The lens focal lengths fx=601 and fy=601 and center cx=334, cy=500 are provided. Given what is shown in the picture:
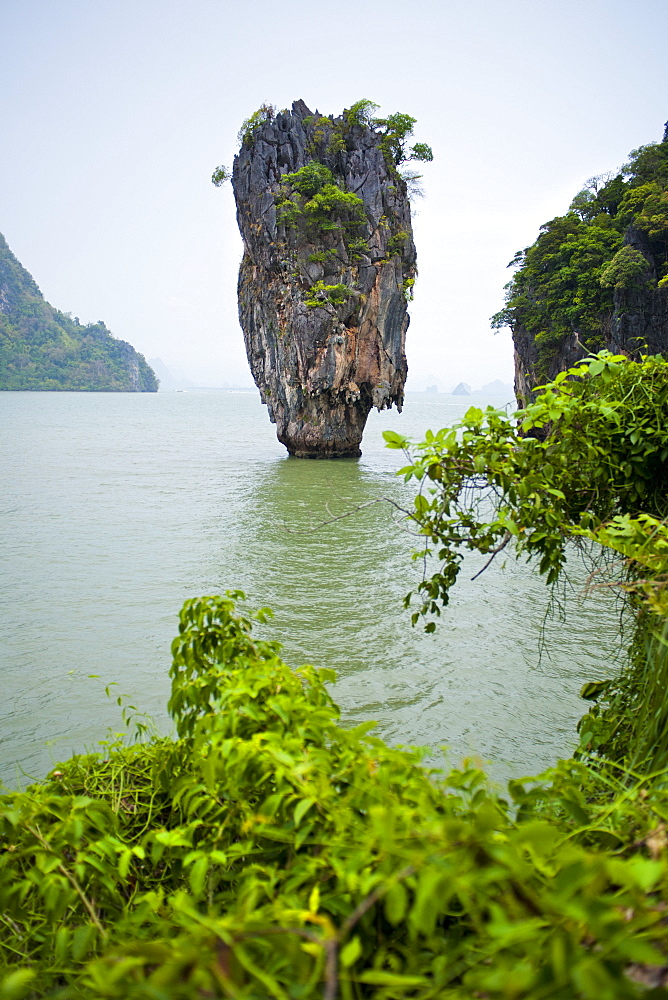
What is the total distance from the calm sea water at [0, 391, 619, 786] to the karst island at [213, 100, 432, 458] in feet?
27.6

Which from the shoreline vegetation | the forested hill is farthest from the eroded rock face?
the forested hill

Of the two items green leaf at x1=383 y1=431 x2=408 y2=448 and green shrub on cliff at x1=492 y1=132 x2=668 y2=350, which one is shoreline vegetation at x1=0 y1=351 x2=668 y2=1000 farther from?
green shrub on cliff at x1=492 y1=132 x2=668 y2=350

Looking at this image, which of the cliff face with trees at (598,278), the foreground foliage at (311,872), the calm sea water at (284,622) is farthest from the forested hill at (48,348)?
the foreground foliage at (311,872)

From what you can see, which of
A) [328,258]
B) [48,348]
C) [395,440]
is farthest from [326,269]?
[48,348]

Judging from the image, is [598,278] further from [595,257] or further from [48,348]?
[48,348]

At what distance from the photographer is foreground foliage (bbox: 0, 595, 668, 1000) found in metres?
0.70

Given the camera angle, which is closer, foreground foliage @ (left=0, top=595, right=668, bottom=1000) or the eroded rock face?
foreground foliage @ (left=0, top=595, right=668, bottom=1000)

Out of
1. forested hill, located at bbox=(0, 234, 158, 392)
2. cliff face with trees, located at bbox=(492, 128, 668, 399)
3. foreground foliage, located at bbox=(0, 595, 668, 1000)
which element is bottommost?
foreground foliage, located at bbox=(0, 595, 668, 1000)

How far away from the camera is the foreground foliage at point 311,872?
2.29ft

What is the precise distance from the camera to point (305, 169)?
22.6 m

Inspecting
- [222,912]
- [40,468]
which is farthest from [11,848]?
[40,468]

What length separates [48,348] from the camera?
10219 centimetres

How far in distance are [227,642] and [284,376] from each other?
23.3m

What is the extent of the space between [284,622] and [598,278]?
20691mm
